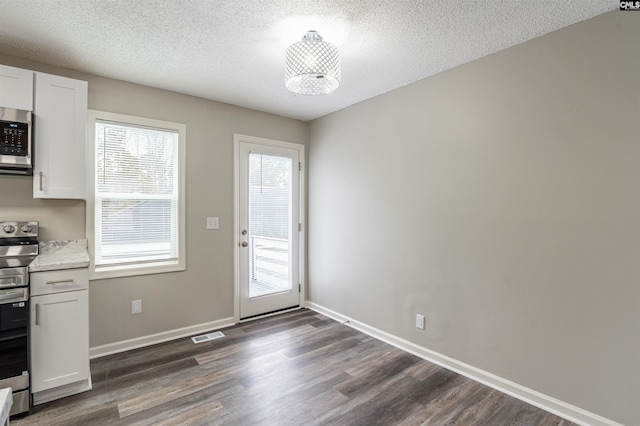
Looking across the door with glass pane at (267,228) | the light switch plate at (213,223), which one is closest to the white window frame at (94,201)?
the light switch plate at (213,223)

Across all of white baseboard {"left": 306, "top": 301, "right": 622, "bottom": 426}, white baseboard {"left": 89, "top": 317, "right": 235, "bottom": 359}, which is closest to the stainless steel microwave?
white baseboard {"left": 89, "top": 317, "right": 235, "bottom": 359}

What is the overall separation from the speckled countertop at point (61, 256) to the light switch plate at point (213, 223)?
111 centimetres

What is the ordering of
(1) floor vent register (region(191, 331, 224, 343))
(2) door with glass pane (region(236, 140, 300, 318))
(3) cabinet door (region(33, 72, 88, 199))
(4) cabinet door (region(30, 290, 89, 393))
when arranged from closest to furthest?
1. (4) cabinet door (region(30, 290, 89, 393))
2. (3) cabinet door (region(33, 72, 88, 199))
3. (1) floor vent register (region(191, 331, 224, 343))
4. (2) door with glass pane (region(236, 140, 300, 318))

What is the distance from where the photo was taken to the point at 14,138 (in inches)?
88.5

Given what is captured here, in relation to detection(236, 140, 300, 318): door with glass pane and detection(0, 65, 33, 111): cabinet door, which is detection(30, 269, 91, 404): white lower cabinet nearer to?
detection(0, 65, 33, 111): cabinet door

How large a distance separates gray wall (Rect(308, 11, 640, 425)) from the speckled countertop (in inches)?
102

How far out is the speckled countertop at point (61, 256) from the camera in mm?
2193

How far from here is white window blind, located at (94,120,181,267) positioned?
9.71 feet

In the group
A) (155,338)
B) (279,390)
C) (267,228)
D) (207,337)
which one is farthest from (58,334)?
(267,228)

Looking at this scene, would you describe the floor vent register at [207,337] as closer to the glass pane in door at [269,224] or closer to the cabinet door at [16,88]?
the glass pane in door at [269,224]

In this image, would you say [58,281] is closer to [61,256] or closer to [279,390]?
[61,256]

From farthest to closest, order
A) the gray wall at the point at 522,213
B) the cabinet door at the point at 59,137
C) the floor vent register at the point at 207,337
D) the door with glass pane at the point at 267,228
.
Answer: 1. the door with glass pane at the point at 267,228
2. the floor vent register at the point at 207,337
3. the cabinet door at the point at 59,137
4. the gray wall at the point at 522,213

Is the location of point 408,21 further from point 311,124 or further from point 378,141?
point 311,124

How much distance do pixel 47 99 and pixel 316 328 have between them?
3.17m
